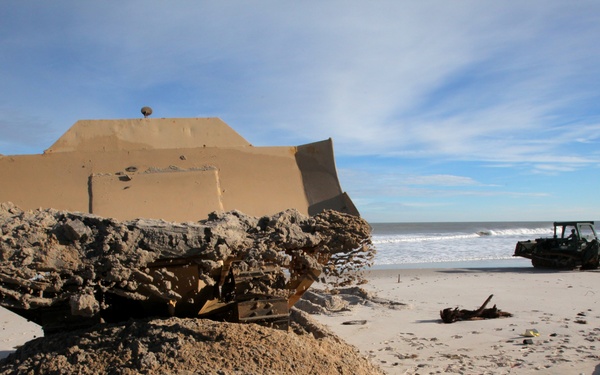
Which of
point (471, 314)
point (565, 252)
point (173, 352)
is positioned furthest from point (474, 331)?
point (565, 252)

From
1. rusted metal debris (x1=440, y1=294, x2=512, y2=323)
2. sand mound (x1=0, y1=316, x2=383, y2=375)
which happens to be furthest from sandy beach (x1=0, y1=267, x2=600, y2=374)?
sand mound (x1=0, y1=316, x2=383, y2=375)

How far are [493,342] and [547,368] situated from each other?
1142 mm

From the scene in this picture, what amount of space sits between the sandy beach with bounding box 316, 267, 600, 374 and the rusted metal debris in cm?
13

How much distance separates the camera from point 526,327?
285 inches

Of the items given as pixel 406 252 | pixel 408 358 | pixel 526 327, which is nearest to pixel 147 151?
pixel 408 358

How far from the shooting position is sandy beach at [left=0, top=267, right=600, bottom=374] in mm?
5555

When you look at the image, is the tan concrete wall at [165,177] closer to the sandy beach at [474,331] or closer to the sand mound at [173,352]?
the sand mound at [173,352]

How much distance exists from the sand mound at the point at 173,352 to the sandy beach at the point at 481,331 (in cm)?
175

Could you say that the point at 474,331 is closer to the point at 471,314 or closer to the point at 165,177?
the point at 471,314

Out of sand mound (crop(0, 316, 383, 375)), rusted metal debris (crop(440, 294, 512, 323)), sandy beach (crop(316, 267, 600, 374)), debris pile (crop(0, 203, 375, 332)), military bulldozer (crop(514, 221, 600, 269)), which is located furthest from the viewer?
military bulldozer (crop(514, 221, 600, 269))

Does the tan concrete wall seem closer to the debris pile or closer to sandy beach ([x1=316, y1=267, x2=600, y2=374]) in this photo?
the debris pile

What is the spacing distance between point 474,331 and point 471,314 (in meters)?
0.89

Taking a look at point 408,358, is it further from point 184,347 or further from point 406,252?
point 406,252

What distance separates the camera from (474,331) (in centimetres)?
707
